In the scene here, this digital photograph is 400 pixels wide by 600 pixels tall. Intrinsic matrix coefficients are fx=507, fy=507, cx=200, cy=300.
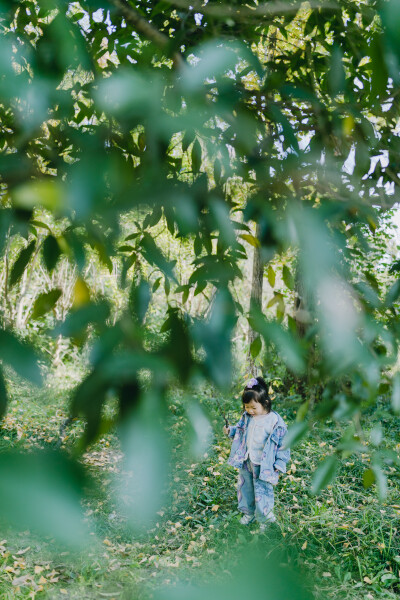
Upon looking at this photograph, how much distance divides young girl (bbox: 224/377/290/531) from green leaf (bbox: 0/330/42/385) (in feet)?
8.96

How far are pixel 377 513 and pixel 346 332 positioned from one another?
3161mm

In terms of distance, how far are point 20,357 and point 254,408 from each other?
9.30 feet

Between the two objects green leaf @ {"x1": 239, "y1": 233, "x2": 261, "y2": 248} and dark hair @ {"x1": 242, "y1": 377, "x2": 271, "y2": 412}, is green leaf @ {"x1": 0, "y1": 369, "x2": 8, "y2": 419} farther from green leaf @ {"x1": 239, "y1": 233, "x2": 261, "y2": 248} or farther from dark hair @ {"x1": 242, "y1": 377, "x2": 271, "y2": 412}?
dark hair @ {"x1": 242, "y1": 377, "x2": 271, "y2": 412}

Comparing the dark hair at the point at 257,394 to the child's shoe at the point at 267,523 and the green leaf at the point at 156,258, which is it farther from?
the green leaf at the point at 156,258

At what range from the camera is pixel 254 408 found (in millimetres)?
3094

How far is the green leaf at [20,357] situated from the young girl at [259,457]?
2.73m

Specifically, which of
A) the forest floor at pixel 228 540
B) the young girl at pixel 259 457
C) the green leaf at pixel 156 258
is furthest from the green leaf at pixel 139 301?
the young girl at pixel 259 457

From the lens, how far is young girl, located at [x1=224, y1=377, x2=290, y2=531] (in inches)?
120

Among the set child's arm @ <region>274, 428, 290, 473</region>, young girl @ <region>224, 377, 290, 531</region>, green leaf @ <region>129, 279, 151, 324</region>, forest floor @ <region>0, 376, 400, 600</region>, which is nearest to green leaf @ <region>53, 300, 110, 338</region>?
green leaf @ <region>129, 279, 151, 324</region>

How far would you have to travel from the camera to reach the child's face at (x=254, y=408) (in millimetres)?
3077

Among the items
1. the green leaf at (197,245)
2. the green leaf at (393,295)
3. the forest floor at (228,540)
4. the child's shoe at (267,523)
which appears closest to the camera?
the green leaf at (393,295)

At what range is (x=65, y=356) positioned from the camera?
6031 mm

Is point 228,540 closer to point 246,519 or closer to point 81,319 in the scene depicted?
point 246,519

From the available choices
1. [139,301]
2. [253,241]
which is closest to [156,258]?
[139,301]
